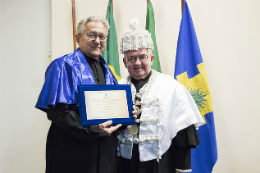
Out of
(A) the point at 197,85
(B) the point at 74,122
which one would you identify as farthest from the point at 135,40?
(A) the point at 197,85

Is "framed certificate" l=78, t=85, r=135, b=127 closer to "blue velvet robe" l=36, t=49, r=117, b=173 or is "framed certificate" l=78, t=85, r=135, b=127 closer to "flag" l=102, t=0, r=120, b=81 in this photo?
"blue velvet robe" l=36, t=49, r=117, b=173

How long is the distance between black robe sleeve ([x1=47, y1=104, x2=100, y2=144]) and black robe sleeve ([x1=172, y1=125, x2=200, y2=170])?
0.66m

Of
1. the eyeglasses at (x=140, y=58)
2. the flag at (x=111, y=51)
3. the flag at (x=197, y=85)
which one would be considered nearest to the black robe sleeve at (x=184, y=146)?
the eyeglasses at (x=140, y=58)

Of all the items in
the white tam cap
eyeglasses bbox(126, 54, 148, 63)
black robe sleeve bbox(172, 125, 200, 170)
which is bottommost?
black robe sleeve bbox(172, 125, 200, 170)

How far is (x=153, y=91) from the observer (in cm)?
169

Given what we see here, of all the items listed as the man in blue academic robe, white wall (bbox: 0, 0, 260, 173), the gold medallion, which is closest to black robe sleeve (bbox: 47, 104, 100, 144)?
the man in blue academic robe

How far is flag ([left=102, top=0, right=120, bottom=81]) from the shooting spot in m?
2.61

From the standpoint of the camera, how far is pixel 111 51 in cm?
262

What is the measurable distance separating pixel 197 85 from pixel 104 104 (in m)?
1.43

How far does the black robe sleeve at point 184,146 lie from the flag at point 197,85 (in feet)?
2.76
